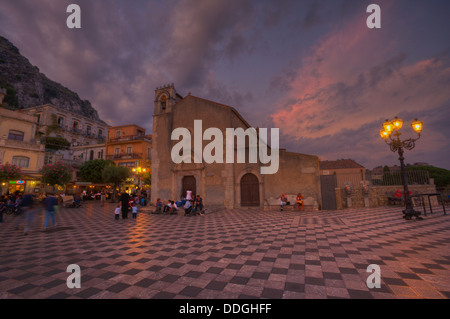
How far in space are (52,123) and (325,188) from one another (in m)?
46.3

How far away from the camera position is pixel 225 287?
3.03m

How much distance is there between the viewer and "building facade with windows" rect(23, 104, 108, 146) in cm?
3544

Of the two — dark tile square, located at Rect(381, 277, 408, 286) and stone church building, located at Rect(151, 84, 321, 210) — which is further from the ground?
stone church building, located at Rect(151, 84, 321, 210)

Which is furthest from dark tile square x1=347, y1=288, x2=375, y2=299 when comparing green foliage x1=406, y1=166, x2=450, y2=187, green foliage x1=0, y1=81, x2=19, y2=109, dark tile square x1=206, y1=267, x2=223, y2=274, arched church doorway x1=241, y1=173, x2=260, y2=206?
green foliage x1=0, y1=81, x2=19, y2=109

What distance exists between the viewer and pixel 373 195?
50.3ft

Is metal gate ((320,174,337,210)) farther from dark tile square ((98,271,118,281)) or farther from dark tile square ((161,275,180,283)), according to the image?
dark tile square ((98,271,118,281))

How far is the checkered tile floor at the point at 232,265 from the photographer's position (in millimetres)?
2909

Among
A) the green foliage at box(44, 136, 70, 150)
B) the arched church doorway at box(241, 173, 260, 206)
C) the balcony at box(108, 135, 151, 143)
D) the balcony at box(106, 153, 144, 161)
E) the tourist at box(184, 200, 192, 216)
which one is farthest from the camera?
the green foliage at box(44, 136, 70, 150)

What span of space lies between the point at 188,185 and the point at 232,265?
532 inches

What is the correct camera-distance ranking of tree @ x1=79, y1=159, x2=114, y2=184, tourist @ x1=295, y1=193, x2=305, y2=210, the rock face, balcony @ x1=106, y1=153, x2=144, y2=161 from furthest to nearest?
the rock face, balcony @ x1=106, y1=153, x2=144, y2=161, tree @ x1=79, y1=159, x2=114, y2=184, tourist @ x1=295, y1=193, x2=305, y2=210

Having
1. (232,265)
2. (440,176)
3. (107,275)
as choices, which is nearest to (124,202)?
(107,275)

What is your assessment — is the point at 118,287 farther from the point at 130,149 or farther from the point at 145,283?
A: the point at 130,149

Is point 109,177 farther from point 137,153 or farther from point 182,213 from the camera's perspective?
point 182,213
